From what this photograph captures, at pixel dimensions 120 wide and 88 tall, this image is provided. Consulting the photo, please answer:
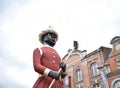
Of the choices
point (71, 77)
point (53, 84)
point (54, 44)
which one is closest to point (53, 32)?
point (54, 44)

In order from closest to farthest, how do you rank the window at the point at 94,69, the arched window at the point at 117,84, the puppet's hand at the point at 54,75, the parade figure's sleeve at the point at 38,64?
the puppet's hand at the point at 54,75 → the parade figure's sleeve at the point at 38,64 → the arched window at the point at 117,84 → the window at the point at 94,69

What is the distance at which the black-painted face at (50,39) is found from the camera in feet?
12.2

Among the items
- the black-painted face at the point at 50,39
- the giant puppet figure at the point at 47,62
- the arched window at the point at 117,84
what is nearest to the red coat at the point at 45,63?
the giant puppet figure at the point at 47,62

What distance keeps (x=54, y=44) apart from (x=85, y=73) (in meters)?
16.7

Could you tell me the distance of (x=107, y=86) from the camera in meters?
16.1

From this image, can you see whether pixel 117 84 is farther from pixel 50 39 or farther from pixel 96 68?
pixel 50 39

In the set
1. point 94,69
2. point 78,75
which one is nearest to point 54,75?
point 94,69

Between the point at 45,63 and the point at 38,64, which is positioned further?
the point at 45,63

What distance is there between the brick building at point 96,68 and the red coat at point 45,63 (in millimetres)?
12393

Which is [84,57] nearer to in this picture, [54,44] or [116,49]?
[116,49]

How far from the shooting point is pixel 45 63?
3428mm

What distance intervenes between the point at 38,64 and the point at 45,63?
199 mm

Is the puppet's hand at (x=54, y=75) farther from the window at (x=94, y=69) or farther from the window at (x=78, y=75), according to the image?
the window at (x=78, y=75)

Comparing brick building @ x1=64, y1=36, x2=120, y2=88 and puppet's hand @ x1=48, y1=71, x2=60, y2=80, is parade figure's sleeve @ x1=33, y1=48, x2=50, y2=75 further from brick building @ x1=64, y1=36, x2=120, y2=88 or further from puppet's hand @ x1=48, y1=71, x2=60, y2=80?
brick building @ x1=64, y1=36, x2=120, y2=88
